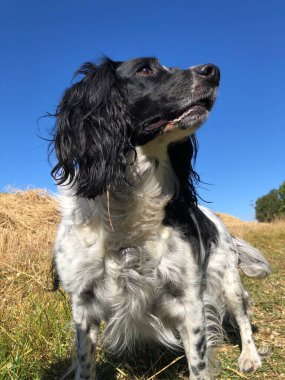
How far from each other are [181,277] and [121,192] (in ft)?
2.25

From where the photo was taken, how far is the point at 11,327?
11.7ft

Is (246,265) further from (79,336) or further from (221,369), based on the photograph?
(79,336)

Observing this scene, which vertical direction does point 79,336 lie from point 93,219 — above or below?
below

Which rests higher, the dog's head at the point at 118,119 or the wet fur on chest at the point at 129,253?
the dog's head at the point at 118,119

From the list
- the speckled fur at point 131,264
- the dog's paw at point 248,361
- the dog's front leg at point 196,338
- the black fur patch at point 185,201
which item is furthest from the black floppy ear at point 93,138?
the dog's paw at point 248,361

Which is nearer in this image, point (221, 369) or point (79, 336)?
point (79, 336)

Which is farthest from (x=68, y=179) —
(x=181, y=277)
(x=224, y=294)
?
(x=224, y=294)

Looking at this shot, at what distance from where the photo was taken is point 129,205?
2982mm

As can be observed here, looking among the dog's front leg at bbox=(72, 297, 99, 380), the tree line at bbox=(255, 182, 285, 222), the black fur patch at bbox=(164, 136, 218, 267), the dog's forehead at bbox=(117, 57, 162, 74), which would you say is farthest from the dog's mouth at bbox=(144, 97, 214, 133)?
the tree line at bbox=(255, 182, 285, 222)

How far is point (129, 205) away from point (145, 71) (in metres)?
0.94

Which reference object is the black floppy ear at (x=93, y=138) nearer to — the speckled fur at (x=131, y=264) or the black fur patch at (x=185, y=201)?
the speckled fur at (x=131, y=264)

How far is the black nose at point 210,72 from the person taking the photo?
117 inches

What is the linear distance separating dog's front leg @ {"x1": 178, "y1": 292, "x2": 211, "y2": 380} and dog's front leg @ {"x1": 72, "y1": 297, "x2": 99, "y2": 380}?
2.16ft

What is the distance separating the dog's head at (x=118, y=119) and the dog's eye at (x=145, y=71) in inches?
1.9
